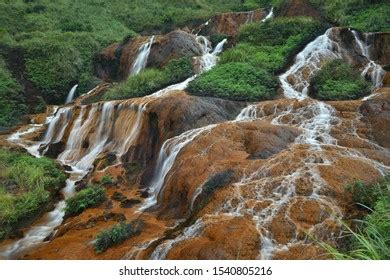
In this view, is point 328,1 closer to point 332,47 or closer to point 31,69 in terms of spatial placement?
point 332,47

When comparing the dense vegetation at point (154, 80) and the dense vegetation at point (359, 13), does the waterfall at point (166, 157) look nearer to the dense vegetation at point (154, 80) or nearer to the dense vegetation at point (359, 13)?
the dense vegetation at point (154, 80)

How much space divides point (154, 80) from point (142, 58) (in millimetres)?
3604

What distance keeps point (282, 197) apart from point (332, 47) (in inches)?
305

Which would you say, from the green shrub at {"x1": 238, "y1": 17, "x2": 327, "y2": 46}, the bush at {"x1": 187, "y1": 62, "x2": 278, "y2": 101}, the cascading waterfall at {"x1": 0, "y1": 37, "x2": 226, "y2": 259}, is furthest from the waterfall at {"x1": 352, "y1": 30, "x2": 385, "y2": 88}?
the cascading waterfall at {"x1": 0, "y1": 37, "x2": 226, "y2": 259}

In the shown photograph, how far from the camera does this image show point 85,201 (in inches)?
277

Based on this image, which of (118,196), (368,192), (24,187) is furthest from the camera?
(24,187)

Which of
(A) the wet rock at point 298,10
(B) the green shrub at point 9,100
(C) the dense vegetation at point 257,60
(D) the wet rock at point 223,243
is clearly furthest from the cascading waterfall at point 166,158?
(A) the wet rock at point 298,10

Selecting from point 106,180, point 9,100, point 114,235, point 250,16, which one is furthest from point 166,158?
point 250,16

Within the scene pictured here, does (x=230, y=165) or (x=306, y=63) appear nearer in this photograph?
(x=230, y=165)

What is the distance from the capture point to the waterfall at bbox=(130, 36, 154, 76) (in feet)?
49.8

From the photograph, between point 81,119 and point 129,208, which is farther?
point 81,119

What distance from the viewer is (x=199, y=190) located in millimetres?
5883

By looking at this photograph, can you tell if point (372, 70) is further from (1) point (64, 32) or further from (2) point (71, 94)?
(1) point (64, 32)

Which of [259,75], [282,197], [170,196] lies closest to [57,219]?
[170,196]
